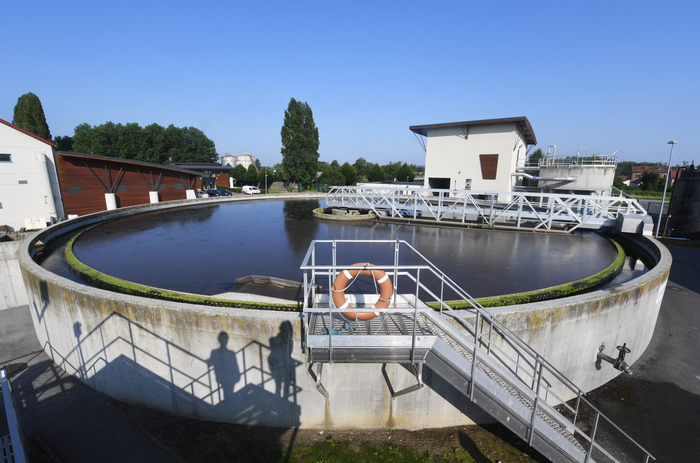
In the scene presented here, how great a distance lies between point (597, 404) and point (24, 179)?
26.0 metres

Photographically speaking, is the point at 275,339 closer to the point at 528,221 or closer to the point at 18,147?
the point at 528,221

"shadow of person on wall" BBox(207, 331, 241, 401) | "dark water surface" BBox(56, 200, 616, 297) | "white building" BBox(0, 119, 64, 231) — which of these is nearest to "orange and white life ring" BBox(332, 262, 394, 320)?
"shadow of person on wall" BBox(207, 331, 241, 401)

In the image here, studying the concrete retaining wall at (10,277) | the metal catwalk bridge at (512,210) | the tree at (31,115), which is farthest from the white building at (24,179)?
the tree at (31,115)

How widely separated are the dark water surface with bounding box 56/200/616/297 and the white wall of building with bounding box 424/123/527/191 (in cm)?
794

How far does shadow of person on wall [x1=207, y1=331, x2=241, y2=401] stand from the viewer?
18.6 ft

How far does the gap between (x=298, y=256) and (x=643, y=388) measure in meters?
9.04

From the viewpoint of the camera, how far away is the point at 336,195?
1948 cm

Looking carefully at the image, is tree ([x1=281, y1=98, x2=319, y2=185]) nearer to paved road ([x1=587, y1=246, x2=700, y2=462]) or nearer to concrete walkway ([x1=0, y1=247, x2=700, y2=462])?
concrete walkway ([x1=0, y1=247, x2=700, y2=462])

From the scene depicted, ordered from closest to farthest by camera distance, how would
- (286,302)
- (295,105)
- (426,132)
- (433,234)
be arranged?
(286,302), (433,234), (426,132), (295,105)

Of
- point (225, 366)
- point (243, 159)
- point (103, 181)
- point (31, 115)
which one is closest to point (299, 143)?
point (103, 181)

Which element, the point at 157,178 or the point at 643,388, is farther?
the point at 157,178

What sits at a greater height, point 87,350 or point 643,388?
point 87,350

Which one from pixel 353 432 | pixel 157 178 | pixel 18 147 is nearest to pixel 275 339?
pixel 353 432

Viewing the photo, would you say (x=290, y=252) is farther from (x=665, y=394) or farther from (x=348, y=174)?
(x=348, y=174)
